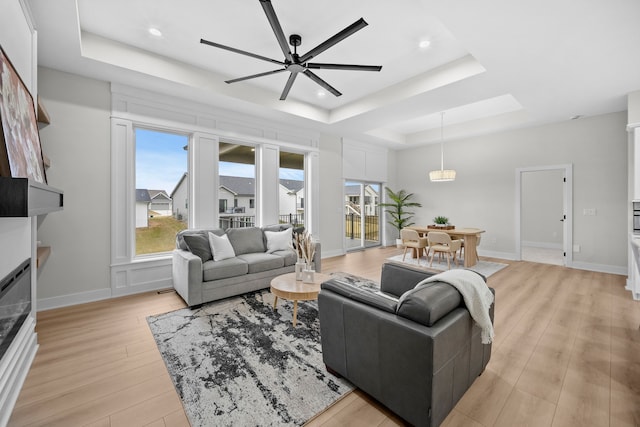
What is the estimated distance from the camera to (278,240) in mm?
4453

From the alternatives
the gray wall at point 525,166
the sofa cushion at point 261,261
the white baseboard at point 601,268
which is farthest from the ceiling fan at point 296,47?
the white baseboard at point 601,268

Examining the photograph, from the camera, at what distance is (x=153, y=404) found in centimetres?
174

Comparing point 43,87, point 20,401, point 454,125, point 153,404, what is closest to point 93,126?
point 43,87

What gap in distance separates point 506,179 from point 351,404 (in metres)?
6.26

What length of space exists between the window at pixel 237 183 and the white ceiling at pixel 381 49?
0.78 metres

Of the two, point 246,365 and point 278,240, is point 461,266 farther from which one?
point 246,365

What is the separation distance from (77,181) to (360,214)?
19.4 feet

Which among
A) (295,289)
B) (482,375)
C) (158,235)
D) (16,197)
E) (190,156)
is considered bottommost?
(482,375)

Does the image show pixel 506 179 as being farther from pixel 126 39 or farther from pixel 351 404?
pixel 126 39

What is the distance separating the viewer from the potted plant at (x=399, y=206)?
7660 millimetres

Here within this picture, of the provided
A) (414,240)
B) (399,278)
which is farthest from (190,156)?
(414,240)

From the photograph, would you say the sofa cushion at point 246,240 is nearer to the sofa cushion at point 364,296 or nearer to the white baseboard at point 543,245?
the sofa cushion at point 364,296

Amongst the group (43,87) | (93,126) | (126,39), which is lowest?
(93,126)

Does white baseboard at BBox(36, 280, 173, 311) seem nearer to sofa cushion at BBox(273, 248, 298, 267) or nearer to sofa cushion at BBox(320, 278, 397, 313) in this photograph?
sofa cushion at BBox(273, 248, 298, 267)
